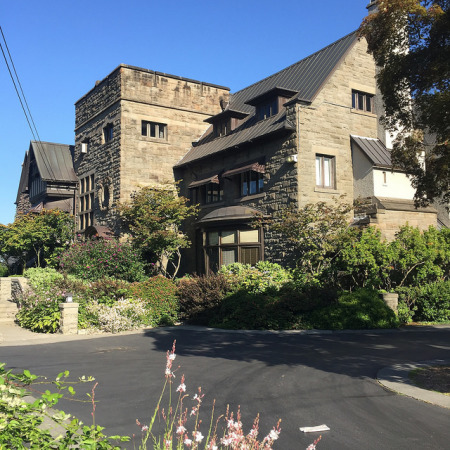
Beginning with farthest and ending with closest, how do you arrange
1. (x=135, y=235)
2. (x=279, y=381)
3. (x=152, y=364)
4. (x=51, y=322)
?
(x=135, y=235) → (x=51, y=322) → (x=152, y=364) → (x=279, y=381)

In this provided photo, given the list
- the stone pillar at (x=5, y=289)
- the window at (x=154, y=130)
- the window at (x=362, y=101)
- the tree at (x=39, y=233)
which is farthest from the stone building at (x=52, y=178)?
the window at (x=362, y=101)

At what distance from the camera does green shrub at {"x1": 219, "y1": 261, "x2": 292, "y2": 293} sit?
53.9 feet

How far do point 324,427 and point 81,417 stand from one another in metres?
3.09

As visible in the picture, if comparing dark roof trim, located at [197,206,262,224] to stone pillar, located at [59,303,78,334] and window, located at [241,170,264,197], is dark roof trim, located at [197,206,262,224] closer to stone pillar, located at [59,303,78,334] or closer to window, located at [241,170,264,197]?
window, located at [241,170,264,197]

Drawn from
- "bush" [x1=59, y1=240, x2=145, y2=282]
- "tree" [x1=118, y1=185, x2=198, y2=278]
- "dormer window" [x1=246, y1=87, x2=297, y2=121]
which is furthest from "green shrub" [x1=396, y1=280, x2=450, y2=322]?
"bush" [x1=59, y1=240, x2=145, y2=282]

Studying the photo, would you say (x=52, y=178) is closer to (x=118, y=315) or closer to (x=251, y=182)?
(x=251, y=182)

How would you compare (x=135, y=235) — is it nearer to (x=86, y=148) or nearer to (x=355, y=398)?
(x=86, y=148)

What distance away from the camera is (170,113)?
26109 mm

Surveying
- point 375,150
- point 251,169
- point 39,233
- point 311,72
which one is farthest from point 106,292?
point 311,72

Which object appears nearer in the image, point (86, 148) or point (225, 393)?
point (225, 393)

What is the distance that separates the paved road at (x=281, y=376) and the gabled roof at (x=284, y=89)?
9914 mm

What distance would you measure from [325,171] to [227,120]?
22.4ft

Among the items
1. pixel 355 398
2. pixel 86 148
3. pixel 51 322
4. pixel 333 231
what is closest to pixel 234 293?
pixel 333 231

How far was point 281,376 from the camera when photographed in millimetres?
8273
